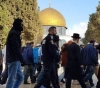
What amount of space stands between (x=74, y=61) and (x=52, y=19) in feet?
312

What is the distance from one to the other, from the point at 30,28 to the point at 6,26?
425 inches

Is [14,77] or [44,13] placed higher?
[44,13]

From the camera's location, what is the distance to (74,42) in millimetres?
9594

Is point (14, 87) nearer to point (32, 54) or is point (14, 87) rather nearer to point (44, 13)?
point (32, 54)

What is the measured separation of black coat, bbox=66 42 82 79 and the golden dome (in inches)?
3692

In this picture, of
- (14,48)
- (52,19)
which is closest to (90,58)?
(14,48)

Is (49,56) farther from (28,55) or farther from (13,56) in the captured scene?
(28,55)

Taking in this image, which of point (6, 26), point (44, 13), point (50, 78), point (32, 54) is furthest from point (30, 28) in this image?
point (44, 13)

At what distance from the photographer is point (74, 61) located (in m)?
9.45

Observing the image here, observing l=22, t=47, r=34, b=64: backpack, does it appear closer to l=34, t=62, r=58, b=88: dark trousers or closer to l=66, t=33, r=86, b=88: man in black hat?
l=34, t=62, r=58, b=88: dark trousers

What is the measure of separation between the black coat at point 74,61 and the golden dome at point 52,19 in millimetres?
93775

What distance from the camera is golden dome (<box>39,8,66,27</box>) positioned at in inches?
4072

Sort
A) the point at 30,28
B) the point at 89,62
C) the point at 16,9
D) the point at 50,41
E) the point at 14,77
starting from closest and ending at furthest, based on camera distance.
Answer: the point at 14,77 < the point at 50,41 < the point at 89,62 < the point at 16,9 < the point at 30,28

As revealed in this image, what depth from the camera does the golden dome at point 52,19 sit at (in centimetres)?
10344
